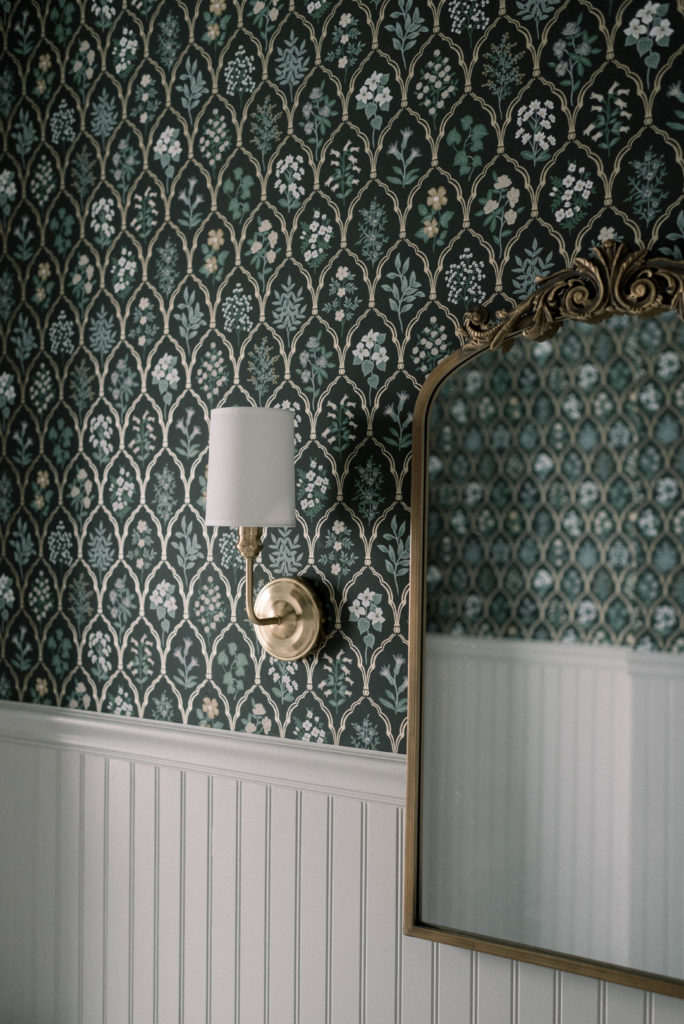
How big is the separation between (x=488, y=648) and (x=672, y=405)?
1.62ft

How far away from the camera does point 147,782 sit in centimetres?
210

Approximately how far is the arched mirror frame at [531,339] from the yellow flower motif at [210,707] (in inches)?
18.9

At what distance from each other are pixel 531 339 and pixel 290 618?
0.69 metres

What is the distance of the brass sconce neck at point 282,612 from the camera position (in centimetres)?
183

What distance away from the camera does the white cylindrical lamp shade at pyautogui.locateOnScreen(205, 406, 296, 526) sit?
1725 mm

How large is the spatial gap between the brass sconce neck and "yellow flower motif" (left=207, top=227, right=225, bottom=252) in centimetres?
61

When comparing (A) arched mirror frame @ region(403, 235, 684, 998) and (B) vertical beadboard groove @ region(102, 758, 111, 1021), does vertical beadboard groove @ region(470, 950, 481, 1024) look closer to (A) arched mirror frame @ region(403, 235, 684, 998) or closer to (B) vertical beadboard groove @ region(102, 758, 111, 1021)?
(A) arched mirror frame @ region(403, 235, 684, 998)

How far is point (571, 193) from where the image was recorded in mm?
1613

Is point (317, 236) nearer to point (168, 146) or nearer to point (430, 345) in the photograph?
point (430, 345)

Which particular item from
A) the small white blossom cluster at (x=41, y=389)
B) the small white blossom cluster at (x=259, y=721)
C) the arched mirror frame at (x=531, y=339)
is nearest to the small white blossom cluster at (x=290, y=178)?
the arched mirror frame at (x=531, y=339)

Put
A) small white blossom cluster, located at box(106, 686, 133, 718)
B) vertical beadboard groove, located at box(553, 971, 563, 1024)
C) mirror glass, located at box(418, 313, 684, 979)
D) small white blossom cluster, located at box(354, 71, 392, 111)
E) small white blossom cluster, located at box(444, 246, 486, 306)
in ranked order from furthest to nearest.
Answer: small white blossom cluster, located at box(106, 686, 133, 718)
small white blossom cluster, located at box(354, 71, 392, 111)
small white blossom cluster, located at box(444, 246, 486, 306)
vertical beadboard groove, located at box(553, 971, 563, 1024)
mirror glass, located at box(418, 313, 684, 979)

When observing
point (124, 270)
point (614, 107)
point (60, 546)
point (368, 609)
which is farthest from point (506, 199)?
point (60, 546)

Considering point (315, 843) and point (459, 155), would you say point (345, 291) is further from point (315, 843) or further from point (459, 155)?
point (315, 843)

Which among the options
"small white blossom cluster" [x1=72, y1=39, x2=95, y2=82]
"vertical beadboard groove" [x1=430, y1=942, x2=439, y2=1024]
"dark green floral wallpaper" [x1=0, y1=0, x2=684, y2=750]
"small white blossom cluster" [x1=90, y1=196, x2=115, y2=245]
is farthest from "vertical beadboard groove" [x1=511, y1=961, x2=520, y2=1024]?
"small white blossom cluster" [x1=72, y1=39, x2=95, y2=82]
